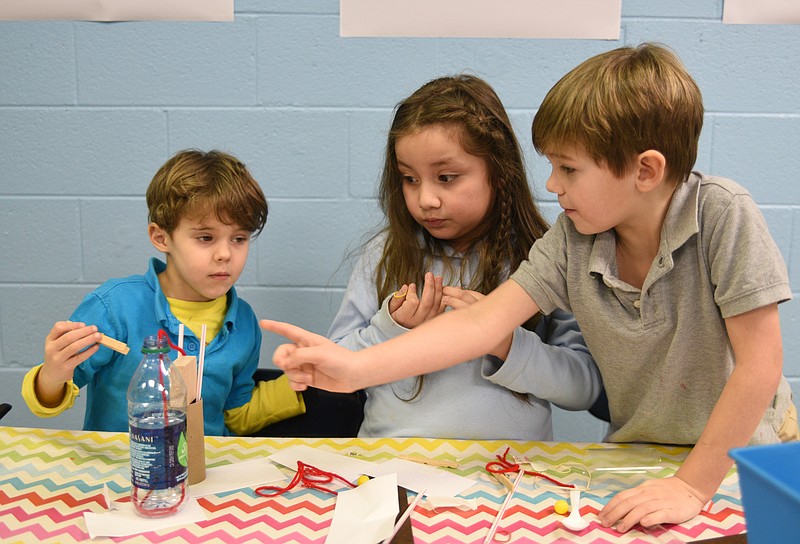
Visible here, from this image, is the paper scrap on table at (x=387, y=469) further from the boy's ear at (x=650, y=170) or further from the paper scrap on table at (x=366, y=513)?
the boy's ear at (x=650, y=170)

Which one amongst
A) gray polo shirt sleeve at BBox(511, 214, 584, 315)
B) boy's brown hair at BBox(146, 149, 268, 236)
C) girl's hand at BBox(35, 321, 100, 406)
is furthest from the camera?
boy's brown hair at BBox(146, 149, 268, 236)

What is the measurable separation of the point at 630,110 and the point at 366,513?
632 mm

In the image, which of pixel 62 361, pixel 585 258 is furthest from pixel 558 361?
pixel 62 361

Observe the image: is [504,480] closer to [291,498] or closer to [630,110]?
[291,498]

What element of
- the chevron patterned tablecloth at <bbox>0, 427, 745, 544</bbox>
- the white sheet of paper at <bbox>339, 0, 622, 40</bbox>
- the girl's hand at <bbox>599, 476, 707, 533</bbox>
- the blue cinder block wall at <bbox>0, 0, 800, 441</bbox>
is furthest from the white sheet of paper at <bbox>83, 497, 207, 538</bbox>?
the white sheet of paper at <bbox>339, 0, 622, 40</bbox>

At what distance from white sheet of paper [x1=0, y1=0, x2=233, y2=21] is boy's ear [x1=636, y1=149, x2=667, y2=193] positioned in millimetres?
1079

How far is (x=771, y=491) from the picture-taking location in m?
0.65

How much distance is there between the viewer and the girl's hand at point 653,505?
0.91 metres

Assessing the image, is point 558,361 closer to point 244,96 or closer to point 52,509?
point 52,509

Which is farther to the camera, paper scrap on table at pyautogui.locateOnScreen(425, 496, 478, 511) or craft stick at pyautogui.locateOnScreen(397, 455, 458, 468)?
craft stick at pyautogui.locateOnScreen(397, 455, 458, 468)

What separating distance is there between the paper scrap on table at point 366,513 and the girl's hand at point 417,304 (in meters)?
0.34

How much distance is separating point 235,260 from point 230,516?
55 centimetres

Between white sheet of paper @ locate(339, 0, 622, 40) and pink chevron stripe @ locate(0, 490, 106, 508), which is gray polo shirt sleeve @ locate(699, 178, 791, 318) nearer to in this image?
white sheet of paper @ locate(339, 0, 622, 40)

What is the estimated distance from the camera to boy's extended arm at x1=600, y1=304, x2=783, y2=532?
38.1 inches
